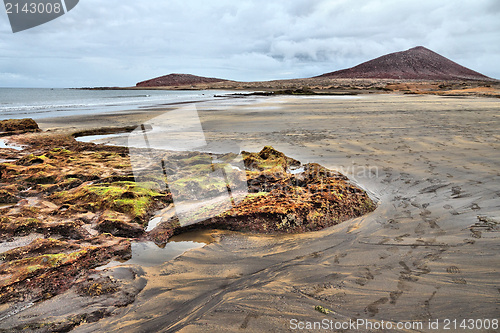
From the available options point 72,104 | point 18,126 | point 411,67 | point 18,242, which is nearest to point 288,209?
point 18,242

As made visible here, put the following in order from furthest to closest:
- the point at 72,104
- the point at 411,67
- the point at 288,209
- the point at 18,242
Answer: the point at 411,67 → the point at 72,104 → the point at 288,209 → the point at 18,242

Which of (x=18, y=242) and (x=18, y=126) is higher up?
(x=18, y=126)

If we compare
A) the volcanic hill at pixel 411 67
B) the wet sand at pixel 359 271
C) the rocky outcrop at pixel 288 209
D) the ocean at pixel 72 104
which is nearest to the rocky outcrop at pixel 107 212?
the rocky outcrop at pixel 288 209

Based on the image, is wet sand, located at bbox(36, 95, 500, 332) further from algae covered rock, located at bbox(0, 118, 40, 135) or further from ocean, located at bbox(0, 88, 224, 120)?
ocean, located at bbox(0, 88, 224, 120)

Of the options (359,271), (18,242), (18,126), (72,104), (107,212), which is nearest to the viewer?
(359,271)

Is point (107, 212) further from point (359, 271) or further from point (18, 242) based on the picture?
point (359, 271)

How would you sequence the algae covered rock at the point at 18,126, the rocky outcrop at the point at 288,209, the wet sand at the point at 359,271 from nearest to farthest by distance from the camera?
the wet sand at the point at 359,271 < the rocky outcrop at the point at 288,209 < the algae covered rock at the point at 18,126

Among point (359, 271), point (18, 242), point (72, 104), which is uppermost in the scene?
point (72, 104)

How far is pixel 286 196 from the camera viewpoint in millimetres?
3936

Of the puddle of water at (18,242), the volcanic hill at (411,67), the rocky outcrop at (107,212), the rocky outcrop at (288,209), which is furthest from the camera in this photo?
the volcanic hill at (411,67)

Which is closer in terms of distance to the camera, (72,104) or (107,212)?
(107,212)

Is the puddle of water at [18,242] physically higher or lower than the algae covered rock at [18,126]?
lower

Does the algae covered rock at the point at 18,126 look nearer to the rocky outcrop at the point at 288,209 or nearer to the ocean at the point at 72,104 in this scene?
the ocean at the point at 72,104

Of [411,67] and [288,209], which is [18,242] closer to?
[288,209]
